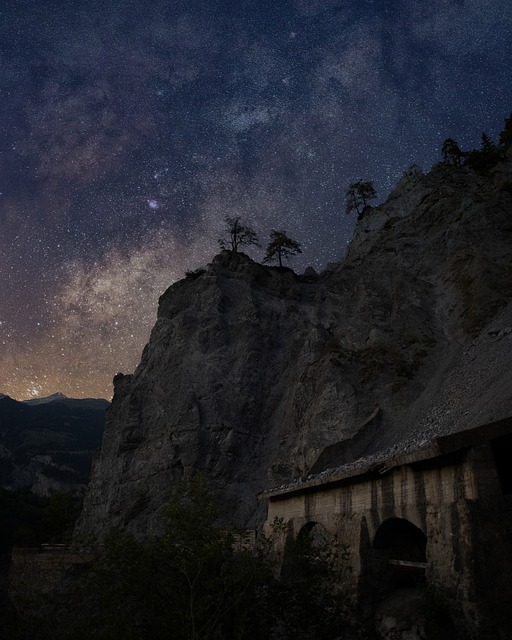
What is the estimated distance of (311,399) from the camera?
36.8 m

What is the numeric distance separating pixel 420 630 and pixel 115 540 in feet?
23.8

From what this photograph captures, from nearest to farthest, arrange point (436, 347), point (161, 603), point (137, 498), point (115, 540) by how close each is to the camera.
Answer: point (161, 603) < point (115, 540) < point (436, 347) < point (137, 498)

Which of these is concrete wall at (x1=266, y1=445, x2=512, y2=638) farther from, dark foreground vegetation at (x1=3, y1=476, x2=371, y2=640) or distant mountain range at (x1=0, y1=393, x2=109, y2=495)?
distant mountain range at (x1=0, y1=393, x2=109, y2=495)

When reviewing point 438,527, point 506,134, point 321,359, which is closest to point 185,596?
point 438,527

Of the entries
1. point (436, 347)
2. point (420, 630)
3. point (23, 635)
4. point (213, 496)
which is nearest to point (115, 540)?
point (213, 496)

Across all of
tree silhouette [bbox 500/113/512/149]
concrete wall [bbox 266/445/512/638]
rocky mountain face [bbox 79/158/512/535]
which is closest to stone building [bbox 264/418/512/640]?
concrete wall [bbox 266/445/512/638]

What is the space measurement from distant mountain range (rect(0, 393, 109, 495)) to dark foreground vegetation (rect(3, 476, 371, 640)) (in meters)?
104

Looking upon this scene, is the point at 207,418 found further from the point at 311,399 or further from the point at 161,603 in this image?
the point at 161,603

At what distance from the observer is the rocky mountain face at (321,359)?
102 ft

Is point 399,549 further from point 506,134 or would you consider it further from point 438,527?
point 506,134

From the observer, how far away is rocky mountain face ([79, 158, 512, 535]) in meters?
31.1

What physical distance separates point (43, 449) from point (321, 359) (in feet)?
434

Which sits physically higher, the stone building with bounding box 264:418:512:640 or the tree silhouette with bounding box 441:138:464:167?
the tree silhouette with bounding box 441:138:464:167

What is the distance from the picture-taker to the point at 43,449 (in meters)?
143
